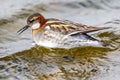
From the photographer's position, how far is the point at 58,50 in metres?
8.62

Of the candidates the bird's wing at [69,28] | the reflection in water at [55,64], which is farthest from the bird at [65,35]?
the reflection in water at [55,64]

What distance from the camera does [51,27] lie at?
8477 millimetres

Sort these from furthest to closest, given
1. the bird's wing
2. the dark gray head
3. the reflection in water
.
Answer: the dark gray head
the bird's wing
the reflection in water

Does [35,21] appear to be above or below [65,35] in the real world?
above

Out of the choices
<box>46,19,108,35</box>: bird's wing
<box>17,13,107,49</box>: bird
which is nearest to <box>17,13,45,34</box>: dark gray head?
<box>17,13,107,49</box>: bird

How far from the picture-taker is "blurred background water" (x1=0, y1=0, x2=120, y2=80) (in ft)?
24.0

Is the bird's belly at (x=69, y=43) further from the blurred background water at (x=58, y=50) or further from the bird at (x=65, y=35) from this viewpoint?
the blurred background water at (x=58, y=50)

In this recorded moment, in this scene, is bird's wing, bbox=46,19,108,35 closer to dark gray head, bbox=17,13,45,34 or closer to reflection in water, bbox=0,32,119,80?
dark gray head, bbox=17,13,45,34

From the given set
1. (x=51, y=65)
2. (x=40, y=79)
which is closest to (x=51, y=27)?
(x=51, y=65)

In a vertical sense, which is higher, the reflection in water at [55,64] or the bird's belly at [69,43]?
the bird's belly at [69,43]

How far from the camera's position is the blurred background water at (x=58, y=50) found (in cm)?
730

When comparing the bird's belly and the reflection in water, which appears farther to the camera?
the bird's belly

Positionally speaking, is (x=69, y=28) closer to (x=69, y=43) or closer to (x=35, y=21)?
(x=69, y=43)

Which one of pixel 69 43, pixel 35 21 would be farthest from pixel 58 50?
pixel 35 21
